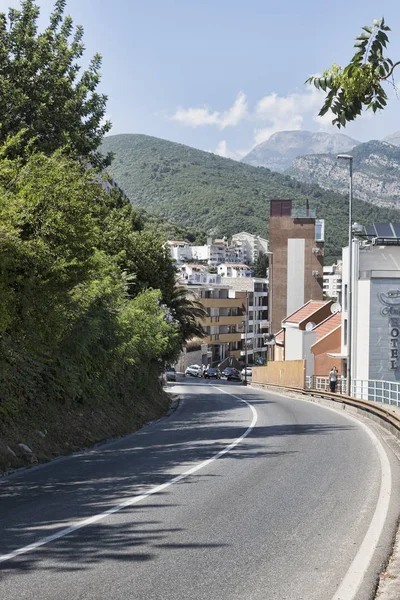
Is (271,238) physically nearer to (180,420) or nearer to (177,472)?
(180,420)

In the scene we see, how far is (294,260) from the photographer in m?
119

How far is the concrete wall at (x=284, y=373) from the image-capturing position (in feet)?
165

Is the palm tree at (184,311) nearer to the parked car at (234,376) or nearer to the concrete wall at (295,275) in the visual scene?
the parked car at (234,376)

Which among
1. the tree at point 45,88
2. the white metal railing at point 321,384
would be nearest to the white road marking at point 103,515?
the tree at point 45,88

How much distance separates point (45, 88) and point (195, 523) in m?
20.7

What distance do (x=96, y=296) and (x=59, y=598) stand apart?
629 inches

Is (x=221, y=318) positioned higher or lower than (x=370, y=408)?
higher

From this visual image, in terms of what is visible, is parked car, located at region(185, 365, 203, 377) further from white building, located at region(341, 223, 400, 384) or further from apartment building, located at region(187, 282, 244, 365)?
white building, located at region(341, 223, 400, 384)

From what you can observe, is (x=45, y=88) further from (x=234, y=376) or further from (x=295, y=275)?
(x=295, y=275)

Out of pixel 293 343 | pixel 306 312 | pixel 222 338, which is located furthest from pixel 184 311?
pixel 222 338

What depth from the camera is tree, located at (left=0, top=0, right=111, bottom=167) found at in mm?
25031

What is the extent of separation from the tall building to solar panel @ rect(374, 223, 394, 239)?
2476 inches

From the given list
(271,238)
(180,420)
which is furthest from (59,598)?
(271,238)

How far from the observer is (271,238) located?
121 meters
